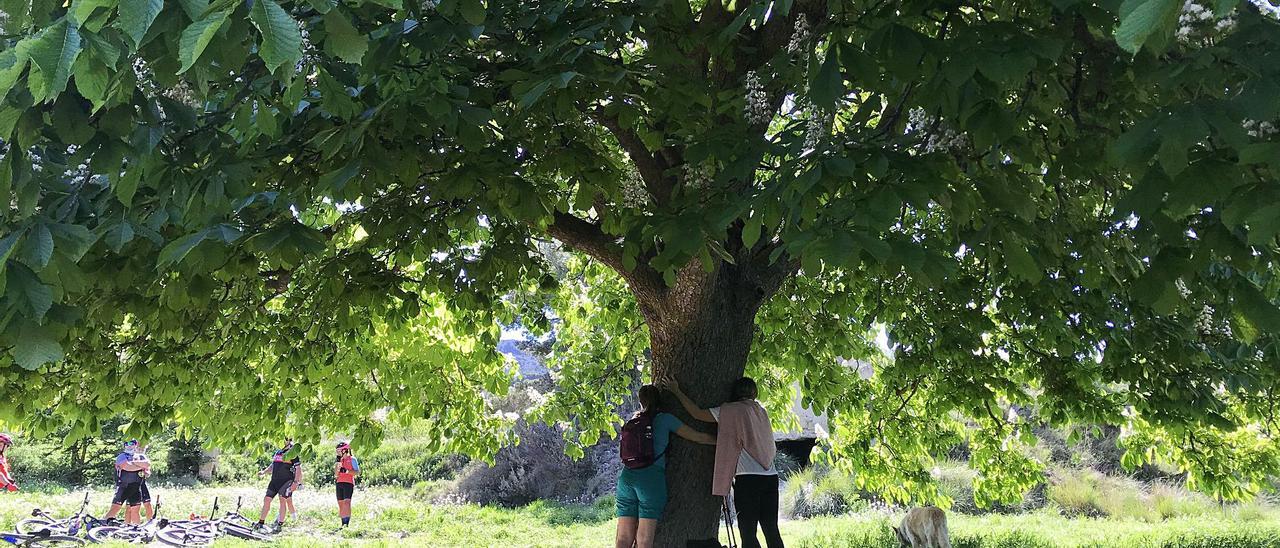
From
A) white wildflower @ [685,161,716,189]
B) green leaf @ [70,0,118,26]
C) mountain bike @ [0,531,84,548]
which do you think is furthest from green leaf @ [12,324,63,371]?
mountain bike @ [0,531,84,548]

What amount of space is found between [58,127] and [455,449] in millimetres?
6355

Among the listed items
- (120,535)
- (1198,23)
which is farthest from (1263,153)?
(120,535)

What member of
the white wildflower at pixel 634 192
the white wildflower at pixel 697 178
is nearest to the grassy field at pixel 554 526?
the white wildflower at pixel 634 192

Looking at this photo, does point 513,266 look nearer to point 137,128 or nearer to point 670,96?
point 670,96

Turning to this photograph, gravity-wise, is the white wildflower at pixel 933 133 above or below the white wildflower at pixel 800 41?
below

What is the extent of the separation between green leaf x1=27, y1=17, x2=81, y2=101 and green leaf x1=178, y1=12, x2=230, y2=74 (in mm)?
196

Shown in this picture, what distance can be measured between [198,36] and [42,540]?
41.3ft

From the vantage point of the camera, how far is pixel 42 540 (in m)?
11.5

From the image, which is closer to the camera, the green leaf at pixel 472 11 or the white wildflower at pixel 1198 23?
the white wildflower at pixel 1198 23

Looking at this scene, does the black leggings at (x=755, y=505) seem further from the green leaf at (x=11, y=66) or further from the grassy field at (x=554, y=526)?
the grassy field at (x=554, y=526)

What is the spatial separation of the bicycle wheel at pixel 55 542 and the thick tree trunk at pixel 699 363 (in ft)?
31.4

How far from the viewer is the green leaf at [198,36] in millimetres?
1481

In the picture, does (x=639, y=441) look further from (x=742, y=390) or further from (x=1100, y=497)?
(x=1100, y=497)

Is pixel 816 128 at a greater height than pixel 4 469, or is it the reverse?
pixel 816 128
